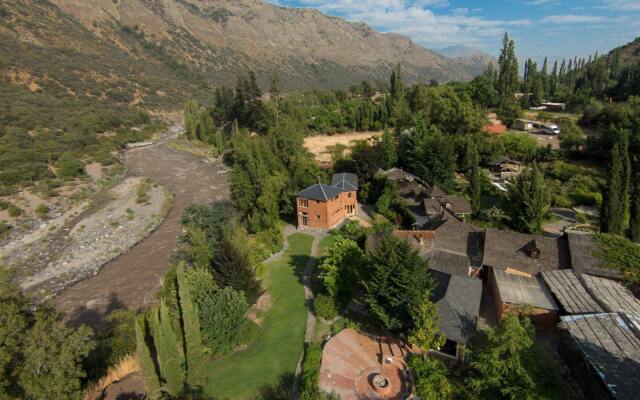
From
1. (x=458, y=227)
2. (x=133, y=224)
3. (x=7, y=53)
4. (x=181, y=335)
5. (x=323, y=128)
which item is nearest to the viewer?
(x=181, y=335)

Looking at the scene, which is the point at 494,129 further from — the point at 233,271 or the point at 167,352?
the point at 167,352

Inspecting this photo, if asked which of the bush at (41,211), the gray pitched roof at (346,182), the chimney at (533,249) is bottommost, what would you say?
the bush at (41,211)

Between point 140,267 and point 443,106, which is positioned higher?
point 443,106

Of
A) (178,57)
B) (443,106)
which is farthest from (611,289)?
(178,57)

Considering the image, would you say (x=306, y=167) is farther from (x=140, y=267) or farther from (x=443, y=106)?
(x=443, y=106)

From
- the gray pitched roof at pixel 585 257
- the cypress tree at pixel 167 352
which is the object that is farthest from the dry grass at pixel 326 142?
the cypress tree at pixel 167 352

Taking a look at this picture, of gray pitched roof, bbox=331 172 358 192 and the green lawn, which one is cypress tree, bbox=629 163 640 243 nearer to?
gray pitched roof, bbox=331 172 358 192

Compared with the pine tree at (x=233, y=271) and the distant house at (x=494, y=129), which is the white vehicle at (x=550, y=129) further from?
the pine tree at (x=233, y=271)
